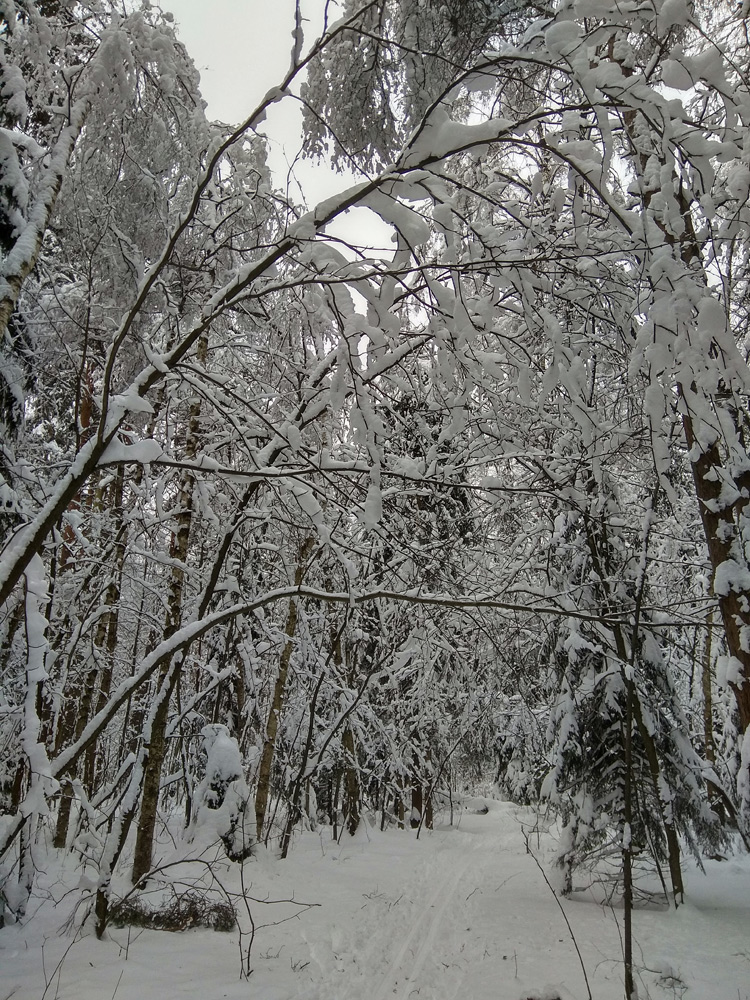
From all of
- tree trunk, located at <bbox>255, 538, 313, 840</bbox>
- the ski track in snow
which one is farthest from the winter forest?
the ski track in snow

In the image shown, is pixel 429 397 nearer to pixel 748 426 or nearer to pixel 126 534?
pixel 748 426

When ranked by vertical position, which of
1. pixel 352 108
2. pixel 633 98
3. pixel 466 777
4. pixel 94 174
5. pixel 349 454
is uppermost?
pixel 94 174

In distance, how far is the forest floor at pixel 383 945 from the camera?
441 centimetres

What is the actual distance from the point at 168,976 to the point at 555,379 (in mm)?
5059

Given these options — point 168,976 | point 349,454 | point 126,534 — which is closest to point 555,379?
point 349,454

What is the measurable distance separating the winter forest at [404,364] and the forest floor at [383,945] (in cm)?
29

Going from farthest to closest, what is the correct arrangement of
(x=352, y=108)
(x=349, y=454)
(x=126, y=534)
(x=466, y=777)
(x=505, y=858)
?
(x=466, y=777), (x=505, y=858), (x=126, y=534), (x=349, y=454), (x=352, y=108)

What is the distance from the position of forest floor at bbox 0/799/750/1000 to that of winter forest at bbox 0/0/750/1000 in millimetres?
287

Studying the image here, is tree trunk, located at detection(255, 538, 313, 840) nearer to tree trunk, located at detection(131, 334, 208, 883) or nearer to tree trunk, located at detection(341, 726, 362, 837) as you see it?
tree trunk, located at detection(131, 334, 208, 883)

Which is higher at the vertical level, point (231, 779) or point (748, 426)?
point (748, 426)

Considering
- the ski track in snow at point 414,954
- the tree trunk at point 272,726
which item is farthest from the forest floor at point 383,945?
the tree trunk at point 272,726

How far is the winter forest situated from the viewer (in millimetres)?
2160

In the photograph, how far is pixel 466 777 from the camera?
37.1m

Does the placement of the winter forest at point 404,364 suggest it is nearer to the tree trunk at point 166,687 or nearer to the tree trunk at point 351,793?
the tree trunk at point 166,687
